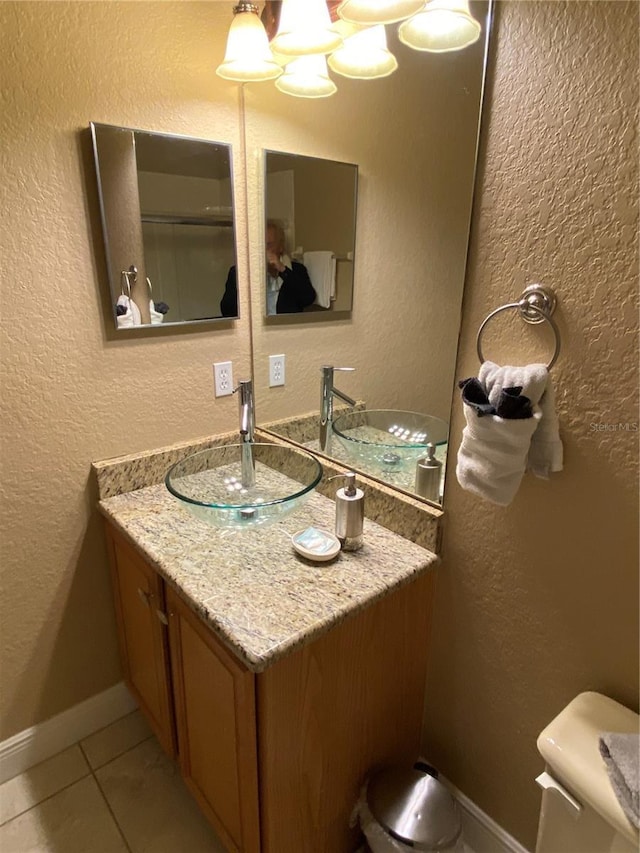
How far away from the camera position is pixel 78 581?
1.54 meters

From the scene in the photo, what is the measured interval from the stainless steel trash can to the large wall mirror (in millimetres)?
696

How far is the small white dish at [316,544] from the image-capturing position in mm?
1195

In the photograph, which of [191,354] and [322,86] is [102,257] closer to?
[191,354]

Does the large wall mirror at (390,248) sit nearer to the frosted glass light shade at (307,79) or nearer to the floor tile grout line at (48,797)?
the frosted glass light shade at (307,79)

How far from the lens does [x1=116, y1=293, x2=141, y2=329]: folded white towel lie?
1396mm

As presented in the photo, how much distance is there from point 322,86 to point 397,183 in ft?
1.31

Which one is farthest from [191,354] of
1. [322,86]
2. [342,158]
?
[322,86]

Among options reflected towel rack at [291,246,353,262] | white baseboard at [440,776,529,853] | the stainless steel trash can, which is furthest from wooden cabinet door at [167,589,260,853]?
reflected towel rack at [291,246,353,262]

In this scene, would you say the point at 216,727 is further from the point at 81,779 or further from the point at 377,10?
the point at 377,10

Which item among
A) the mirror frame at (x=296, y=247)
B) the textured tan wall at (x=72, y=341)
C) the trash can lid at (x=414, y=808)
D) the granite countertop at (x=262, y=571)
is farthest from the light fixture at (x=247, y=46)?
the trash can lid at (x=414, y=808)

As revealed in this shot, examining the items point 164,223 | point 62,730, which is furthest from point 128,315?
point 62,730

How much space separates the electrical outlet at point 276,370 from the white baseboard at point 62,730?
116 cm

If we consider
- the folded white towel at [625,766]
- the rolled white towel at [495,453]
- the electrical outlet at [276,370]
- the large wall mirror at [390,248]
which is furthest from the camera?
the electrical outlet at [276,370]

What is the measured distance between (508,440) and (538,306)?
27 centimetres
